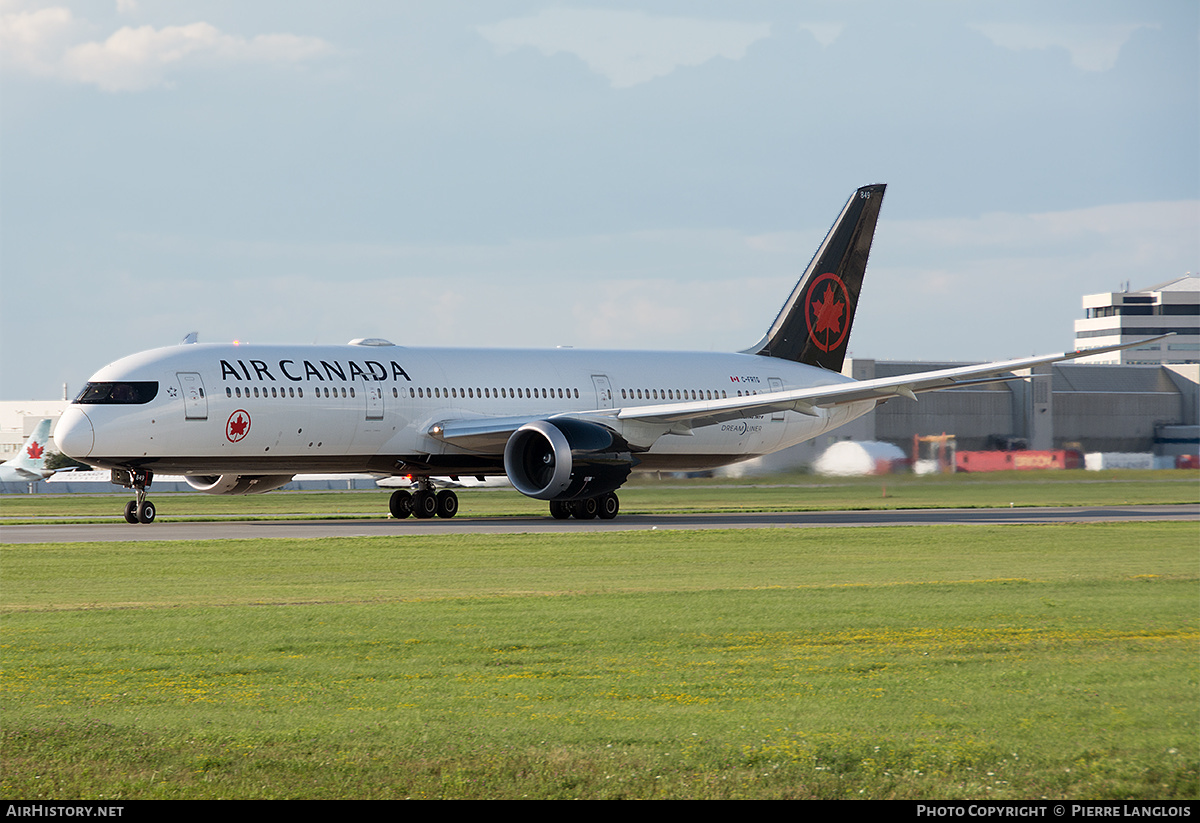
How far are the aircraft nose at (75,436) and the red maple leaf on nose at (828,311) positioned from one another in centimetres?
2225

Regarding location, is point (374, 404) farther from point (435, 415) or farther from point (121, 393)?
point (121, 393)

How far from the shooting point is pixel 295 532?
91.2ft

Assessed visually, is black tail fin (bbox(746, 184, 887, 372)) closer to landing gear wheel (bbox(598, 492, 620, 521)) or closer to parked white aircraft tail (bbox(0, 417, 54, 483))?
landing gear wheel (bbox(598, 492, 620, 521))

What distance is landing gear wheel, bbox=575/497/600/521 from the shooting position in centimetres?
3434

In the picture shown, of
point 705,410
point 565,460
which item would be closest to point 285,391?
point 565,460

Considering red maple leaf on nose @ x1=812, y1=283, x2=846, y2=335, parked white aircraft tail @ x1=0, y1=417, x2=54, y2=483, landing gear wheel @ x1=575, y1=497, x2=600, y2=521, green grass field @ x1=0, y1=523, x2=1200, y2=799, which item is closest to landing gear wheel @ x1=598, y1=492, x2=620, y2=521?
landing gear wheel @ x1=575, y1=497, x2=600, y2=521

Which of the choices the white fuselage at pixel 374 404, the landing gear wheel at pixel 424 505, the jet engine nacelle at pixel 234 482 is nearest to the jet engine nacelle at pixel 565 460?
the white fuselage at pixel 374 404

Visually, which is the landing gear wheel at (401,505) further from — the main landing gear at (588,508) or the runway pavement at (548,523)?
the main landing gear at (588,508)

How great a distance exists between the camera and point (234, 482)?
36.1 metres

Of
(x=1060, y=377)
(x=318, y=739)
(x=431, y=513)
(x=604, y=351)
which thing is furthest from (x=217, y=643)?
(x=1060, y=377)

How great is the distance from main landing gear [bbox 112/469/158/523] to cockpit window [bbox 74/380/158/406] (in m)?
1.67

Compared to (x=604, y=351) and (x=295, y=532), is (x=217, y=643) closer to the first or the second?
(x=295, y=532)

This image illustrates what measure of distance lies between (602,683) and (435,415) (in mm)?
25029

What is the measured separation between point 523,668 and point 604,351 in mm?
29225
